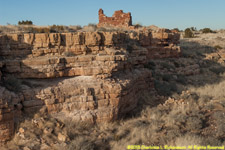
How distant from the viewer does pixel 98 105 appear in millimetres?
6855

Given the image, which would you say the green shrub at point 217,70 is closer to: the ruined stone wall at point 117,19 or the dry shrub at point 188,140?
the ruined stone wall at point 117,19

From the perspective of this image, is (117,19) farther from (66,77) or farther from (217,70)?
(66,77)

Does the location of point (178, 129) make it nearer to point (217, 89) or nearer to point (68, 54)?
point (68, 54)

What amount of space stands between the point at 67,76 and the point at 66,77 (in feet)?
0.18

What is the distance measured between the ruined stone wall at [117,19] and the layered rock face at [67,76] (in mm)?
11785

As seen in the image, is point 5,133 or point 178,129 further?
point 178,129

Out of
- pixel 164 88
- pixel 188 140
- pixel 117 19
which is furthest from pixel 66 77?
pixel 117 19

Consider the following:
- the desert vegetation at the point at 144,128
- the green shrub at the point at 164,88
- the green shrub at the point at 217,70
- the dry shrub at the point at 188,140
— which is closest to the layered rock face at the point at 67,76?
the desert vegetation at the point at 144,128

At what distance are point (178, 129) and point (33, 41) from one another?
6.01 m

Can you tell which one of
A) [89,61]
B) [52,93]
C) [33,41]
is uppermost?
[33,41]

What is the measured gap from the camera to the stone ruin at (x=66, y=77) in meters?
6.24

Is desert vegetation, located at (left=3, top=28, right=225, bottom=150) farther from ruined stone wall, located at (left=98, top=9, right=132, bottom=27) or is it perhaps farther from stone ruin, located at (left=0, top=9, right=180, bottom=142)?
ruined stone wall, located at (left=98, top=9, right=132, bottom=27)

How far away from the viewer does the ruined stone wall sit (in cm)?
1917

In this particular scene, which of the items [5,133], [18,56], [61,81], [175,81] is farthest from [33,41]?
[175,81]
